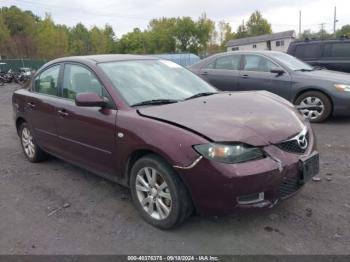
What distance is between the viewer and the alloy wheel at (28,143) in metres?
5.82

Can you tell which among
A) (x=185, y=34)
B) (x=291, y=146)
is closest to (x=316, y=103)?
(x=291, y=146)

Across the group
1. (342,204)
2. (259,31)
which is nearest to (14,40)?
(259,31)

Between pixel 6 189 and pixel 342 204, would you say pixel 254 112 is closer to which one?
pixel 342 204

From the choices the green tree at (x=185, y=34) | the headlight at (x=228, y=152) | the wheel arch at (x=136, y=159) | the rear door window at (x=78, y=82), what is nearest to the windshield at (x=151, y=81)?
the rear door window at (x=78, y=82)

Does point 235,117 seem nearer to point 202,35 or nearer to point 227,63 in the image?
point 227,63

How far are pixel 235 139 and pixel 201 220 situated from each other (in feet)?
3.25

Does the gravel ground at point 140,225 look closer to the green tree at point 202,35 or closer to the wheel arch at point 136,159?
the wheel arch at point 136,159

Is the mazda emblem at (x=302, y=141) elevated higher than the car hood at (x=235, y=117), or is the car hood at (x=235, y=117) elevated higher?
the car hood at (x=235, y=117)

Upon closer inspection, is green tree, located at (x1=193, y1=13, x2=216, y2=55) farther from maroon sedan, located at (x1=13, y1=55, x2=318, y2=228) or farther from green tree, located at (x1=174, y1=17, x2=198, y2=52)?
maroon sedan, located at (x1=13, y1=55, x2=318, y2=228)

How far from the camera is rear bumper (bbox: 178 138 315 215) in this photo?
3.11 meters

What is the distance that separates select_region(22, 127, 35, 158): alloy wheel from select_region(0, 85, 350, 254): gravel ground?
0.88m

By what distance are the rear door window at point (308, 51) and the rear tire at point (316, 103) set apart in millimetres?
3416

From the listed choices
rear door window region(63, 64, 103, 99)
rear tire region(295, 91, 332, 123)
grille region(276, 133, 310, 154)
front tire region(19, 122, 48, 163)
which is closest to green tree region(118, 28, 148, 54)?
rear tire region(295, 91, 332, 123)

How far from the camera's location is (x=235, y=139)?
320 centimetres
